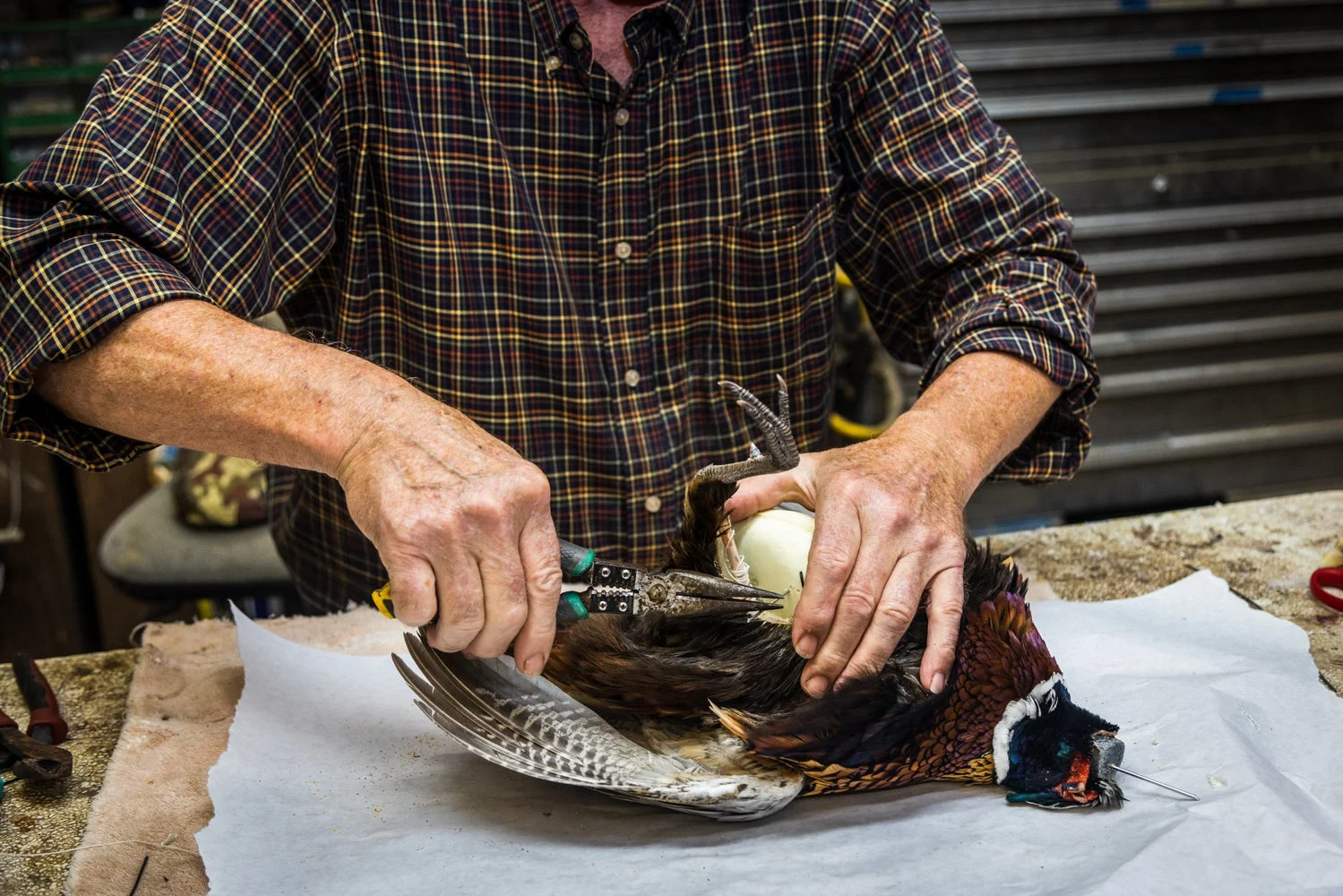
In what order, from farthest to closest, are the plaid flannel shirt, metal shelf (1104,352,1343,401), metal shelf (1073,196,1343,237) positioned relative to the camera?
metal shelf (1104,352,1343,401)
metal shelf (1073,196,1343,237)
the plaid flannel shirt

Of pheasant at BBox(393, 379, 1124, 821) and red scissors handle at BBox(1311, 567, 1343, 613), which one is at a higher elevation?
pheasant at BBox(393, 379, 1124, 821)

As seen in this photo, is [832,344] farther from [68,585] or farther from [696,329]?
[68,585]

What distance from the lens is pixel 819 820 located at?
121cm

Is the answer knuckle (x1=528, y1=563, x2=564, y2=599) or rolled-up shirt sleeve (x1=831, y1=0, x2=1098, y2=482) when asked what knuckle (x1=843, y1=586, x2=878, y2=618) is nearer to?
knuckle (x1=528, y1=563, x2=564, y2=599)

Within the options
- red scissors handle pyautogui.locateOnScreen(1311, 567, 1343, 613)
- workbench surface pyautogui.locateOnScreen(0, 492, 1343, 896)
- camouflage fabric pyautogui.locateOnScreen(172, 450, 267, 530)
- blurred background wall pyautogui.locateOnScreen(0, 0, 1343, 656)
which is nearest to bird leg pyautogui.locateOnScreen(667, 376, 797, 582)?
workbench surface pyautogui.locateOnScreen(0, 492, 1343, 896)

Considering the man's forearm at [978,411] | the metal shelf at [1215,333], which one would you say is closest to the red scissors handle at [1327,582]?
the man's forearm at [978,411]

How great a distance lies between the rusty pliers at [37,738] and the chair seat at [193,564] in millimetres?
1070

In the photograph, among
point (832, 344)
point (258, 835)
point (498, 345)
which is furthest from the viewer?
point (832, 344)

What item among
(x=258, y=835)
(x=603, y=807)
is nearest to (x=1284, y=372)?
(x=603, y=807)

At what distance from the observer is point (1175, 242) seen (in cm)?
354

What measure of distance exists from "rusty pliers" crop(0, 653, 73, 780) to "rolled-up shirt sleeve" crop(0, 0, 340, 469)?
32 cm

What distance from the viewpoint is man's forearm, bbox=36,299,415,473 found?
1185mm

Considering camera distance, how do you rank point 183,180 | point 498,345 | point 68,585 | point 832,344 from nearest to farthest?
point 183,180 → point 498,345 → point 832,344 → point 68,585

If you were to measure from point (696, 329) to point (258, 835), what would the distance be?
996 mm
